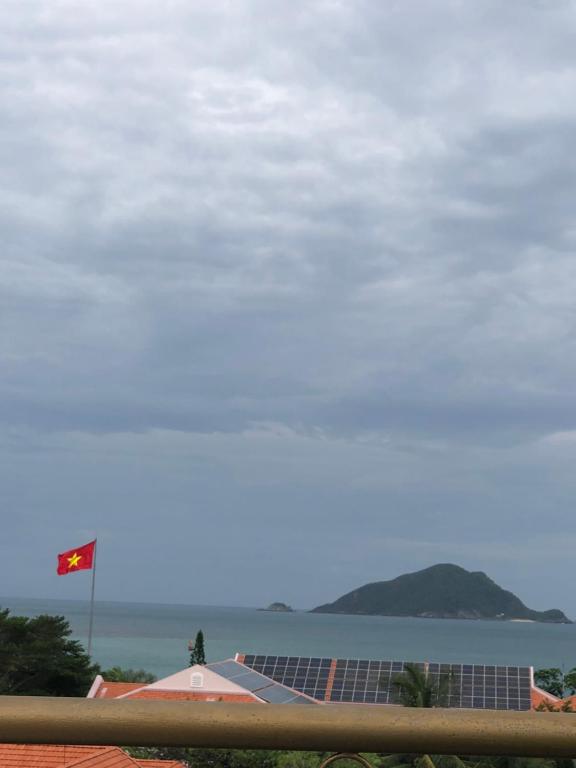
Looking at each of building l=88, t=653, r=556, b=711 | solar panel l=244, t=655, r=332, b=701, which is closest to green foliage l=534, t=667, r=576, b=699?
building l=88, t=653, r=556, b=711

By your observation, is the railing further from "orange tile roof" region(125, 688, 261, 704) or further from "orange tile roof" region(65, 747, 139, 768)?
"orange tile roof" region(125, 688, 261, 704)

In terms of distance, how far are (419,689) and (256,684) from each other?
10.7m

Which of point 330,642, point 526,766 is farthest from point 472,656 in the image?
point 526,766

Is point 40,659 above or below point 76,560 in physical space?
below

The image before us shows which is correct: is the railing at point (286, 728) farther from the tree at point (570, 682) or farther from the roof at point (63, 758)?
the tree at point (570, 682)

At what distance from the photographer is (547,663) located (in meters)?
134

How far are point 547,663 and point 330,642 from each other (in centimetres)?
4962

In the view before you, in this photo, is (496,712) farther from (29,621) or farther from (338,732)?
(29,621)

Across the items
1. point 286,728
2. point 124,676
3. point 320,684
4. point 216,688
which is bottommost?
point 124,676

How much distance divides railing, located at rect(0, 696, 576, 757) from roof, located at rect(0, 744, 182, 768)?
43.7 ft

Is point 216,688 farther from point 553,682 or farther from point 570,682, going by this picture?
point 553,682

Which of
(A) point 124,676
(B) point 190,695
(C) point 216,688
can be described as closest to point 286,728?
(B) point 190,695

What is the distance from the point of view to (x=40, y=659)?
136 feet

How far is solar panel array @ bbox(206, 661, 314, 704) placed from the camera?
32000mm
